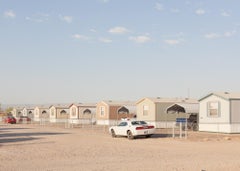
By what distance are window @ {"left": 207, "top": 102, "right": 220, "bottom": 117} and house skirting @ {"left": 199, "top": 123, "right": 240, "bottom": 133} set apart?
0.79 metres

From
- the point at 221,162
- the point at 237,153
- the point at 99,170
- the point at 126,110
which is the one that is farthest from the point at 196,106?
the point at 99,170

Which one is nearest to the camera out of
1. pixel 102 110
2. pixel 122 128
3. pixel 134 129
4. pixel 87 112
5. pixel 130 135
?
pixel 134 129

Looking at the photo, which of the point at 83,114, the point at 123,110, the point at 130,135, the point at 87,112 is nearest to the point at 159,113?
the point at 123,110

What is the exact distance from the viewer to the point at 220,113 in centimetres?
3353

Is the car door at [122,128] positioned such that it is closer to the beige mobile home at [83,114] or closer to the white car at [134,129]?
the white car at [134,129]

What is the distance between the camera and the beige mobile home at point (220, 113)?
32.7 metres

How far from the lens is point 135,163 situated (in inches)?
591

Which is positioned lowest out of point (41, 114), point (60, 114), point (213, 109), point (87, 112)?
point (41, 114)

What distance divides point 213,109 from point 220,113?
103 cm

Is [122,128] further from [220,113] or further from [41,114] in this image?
[41,114]

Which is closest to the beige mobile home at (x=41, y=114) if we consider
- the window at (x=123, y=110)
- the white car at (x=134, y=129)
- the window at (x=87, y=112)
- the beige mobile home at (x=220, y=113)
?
the window at (x=87, y=112)

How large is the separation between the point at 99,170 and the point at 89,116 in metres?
48.9

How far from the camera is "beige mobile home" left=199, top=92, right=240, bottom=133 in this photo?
107 feet

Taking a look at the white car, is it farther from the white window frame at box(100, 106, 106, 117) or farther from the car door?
the white window frame at box(100, 106, 106, 117)
